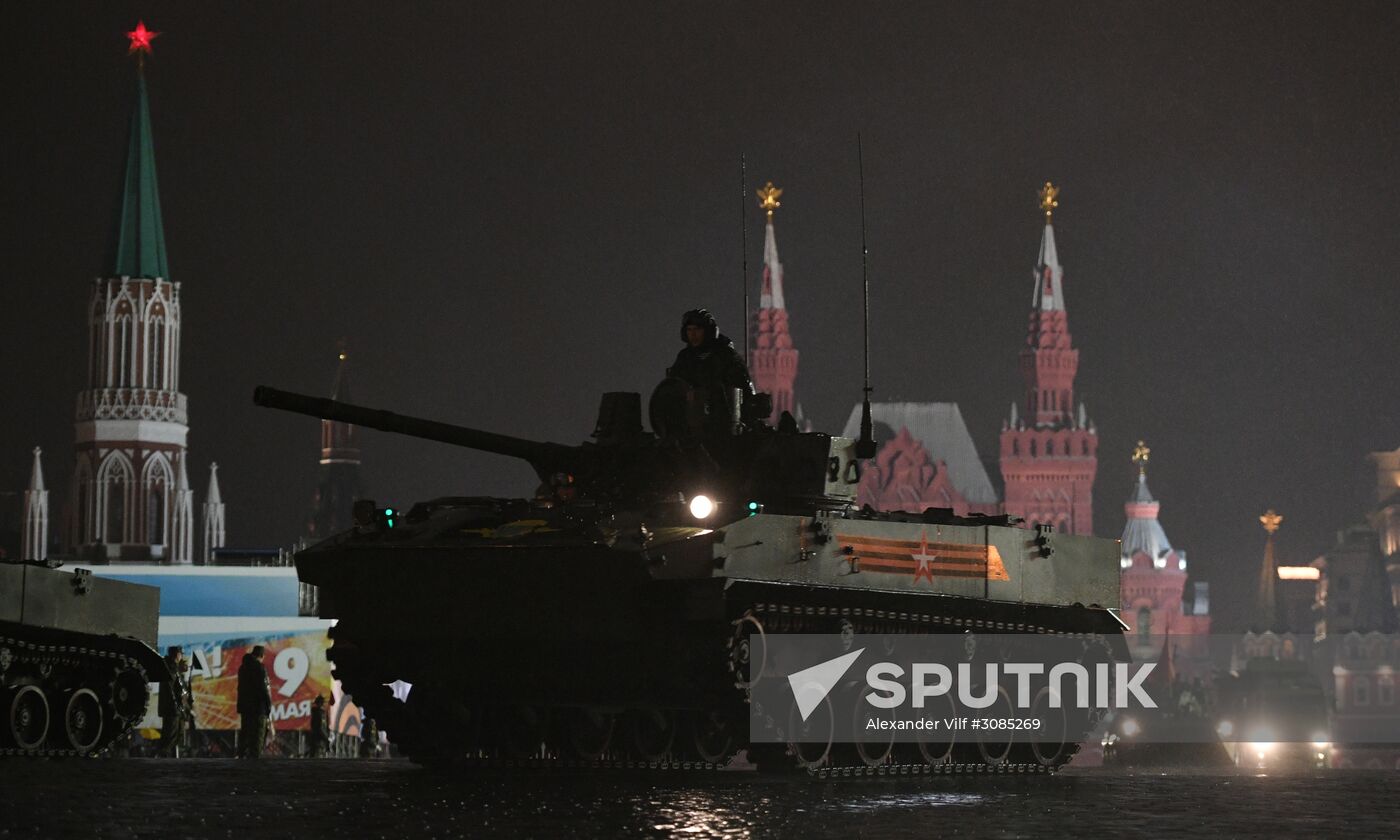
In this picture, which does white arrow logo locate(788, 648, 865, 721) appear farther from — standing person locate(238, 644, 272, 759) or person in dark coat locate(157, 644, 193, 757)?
standing person locate(238, 644, 272, 759)

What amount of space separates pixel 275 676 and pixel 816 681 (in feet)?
158

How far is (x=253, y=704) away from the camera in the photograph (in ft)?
93.4

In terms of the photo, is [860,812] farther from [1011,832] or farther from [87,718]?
[87,718]

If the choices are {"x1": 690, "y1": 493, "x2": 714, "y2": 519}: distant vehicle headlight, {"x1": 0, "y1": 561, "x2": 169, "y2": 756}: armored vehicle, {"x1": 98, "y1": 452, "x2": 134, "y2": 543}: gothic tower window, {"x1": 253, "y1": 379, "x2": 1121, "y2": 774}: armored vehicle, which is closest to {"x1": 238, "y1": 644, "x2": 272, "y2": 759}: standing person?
{"x1": 0, "y1": 561, "x2": 169, "y2": 756}: armored vehicle

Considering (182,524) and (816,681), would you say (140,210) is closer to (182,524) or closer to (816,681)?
(182,524)

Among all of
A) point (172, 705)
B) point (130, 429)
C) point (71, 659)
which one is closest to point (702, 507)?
point (71, 659)

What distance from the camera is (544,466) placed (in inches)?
891

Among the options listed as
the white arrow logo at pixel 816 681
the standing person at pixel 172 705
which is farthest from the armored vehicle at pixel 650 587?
the standing person at pixel 172 705

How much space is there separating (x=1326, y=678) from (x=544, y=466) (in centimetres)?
17966

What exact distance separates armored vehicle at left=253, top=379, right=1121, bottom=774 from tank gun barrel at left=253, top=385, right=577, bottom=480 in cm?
3

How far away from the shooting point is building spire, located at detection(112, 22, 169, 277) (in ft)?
389

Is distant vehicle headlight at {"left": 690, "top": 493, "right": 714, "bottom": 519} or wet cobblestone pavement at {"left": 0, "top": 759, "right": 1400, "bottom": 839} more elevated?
distant vehicle headlight at {"left": 690, "top": 493, "right": 714, "bottom": 519}

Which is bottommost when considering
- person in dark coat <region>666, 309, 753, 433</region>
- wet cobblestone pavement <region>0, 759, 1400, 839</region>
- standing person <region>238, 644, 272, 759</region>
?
wet cobblestone pavement <region>0, 759, 1400, 839</region>

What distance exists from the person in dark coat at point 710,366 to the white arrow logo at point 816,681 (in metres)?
2.77
